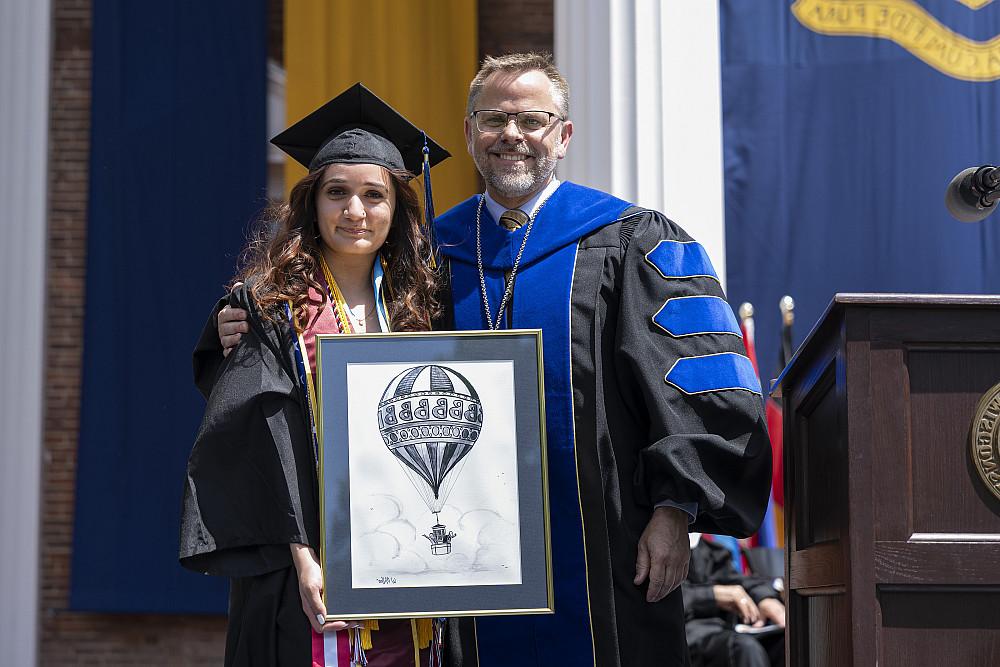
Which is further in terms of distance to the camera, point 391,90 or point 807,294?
point 391,90

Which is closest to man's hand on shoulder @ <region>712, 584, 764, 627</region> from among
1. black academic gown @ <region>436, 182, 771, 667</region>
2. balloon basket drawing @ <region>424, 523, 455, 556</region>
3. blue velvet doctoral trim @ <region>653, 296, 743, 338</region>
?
black academic gown @ <region>436, 182, 771, 667</region>

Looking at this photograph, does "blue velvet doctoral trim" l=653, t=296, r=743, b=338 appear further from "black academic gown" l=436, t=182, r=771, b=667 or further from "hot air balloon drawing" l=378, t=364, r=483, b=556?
"hot air balloon drawing" l=378, t=364, r=483, b=556

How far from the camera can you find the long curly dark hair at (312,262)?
288 cm

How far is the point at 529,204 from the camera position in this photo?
3264 mm

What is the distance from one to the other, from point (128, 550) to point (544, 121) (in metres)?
5.23

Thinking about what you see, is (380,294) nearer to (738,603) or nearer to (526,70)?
(526,70)

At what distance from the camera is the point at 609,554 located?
291 cm

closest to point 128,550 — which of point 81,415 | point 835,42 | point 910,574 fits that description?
point 81,415

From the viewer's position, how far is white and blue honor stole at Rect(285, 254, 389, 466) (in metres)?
2.78

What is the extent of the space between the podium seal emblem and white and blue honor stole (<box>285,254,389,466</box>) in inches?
49.5

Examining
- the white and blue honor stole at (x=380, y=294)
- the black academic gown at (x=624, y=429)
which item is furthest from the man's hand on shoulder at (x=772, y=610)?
the white and blue honor stole at (x=380, y=294)

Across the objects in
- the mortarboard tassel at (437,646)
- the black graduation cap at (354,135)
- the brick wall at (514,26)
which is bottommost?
the mortarboard tassel at (437,646)

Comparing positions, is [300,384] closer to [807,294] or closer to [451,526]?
[451,526]

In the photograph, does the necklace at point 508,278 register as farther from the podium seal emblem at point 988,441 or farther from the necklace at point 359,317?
the podium seal emblem at point 988,441
